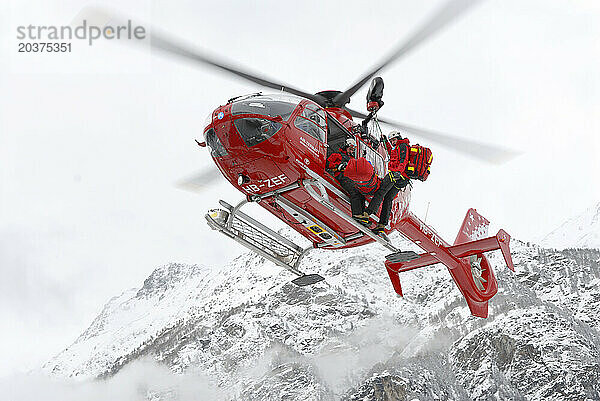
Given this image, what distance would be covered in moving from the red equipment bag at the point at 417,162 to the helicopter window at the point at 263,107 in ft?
9.77

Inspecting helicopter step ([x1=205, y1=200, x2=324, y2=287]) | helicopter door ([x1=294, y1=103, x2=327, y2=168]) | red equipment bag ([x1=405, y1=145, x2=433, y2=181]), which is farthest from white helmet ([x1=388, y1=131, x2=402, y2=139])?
helicopter step ([x1=205, y1=200, x2=324, y2=287])

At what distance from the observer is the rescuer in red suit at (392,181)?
16.2 meters

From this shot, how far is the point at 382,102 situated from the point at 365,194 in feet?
7.63

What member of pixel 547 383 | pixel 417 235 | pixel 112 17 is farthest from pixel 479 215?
pixel 547 383

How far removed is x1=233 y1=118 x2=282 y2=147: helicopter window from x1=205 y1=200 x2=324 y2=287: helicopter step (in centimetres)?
244

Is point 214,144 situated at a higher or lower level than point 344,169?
higher

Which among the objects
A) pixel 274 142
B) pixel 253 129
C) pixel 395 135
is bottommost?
pixel 274 142

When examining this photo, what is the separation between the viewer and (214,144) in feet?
51.5

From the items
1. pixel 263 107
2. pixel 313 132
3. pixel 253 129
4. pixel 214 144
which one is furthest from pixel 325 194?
pixel 214 144

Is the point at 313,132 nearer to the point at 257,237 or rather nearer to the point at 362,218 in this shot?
the point at 362,218

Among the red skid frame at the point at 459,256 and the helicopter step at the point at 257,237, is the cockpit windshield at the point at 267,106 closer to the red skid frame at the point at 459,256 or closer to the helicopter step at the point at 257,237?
the helicopter step at the point at 257,237

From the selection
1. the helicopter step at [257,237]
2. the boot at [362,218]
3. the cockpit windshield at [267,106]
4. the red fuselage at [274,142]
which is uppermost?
the cockpit windshield at [267,106]

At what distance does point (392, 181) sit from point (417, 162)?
2.76 ft

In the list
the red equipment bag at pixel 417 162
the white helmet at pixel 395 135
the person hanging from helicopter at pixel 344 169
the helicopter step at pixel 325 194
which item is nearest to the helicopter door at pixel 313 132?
the person hanging from helicopter at pixel 344 169
